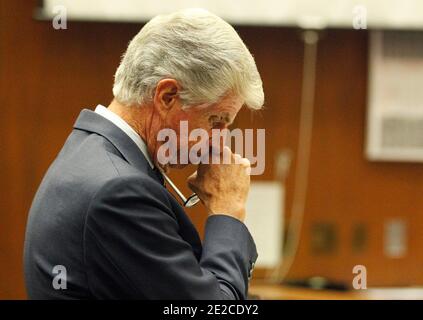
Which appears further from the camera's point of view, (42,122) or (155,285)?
(42,122)

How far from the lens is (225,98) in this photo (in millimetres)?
1366

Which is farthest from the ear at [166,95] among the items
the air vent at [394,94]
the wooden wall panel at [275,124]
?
the air vent at [394,94]

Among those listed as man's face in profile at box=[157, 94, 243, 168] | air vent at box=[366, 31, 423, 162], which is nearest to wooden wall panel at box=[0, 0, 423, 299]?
air vent at box=[366, 31, 423, 162]

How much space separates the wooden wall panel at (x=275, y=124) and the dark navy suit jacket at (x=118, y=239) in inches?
59.5

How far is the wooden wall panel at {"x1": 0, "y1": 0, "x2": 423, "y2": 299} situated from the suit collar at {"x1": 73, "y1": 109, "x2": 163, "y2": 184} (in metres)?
1.46

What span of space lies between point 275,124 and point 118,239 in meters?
1.80

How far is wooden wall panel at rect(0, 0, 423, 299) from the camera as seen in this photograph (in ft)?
9.12

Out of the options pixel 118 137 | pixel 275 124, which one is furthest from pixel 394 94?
pixel 118 137

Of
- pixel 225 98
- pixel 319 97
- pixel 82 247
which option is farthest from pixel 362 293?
pixel 82 247

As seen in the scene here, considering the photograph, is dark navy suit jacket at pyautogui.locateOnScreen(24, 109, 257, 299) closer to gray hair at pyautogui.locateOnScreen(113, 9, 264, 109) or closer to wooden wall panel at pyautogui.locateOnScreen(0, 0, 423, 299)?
gray hair at pyautogui.locateOnScreen(113, 9, 264, 109)

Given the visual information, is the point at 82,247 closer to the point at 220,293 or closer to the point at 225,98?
the point at 220,293

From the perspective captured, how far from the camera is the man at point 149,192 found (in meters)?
1.17
